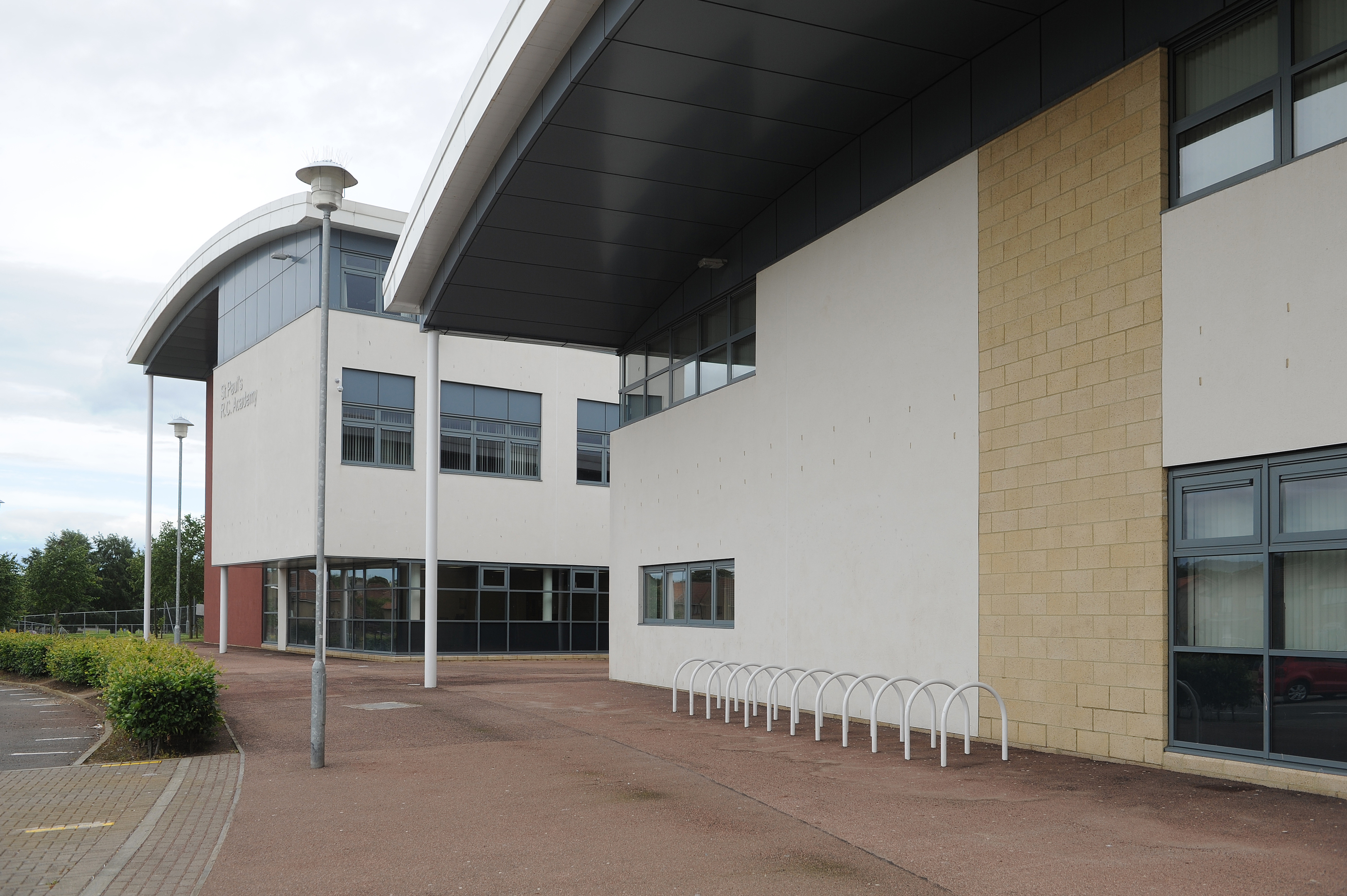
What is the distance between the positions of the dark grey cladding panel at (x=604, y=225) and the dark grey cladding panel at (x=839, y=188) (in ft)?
8.02

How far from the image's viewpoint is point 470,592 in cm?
3228

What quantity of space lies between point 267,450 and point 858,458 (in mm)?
24666

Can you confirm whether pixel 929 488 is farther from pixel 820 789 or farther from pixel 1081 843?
pixel 1081 843

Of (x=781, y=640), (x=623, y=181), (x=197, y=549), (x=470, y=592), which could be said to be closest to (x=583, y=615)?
(x=470, y=592)

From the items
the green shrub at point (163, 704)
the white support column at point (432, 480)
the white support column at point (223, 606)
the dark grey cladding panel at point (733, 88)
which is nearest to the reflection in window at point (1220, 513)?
the dark grey cladding panel at point (733, 88)

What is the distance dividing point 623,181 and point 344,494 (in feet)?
59.2

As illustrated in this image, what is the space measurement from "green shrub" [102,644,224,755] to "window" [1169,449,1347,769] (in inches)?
389

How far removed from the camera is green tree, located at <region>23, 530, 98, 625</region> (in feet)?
168

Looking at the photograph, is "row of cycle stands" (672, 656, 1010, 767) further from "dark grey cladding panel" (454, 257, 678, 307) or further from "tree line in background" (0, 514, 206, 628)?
"tree line in background" (0, 514, 206, 628)

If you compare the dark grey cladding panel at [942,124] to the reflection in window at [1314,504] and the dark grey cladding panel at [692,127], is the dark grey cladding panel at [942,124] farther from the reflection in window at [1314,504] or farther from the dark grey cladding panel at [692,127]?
the reflection in window at [1314,504]

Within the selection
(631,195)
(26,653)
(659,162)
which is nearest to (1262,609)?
(659,162)

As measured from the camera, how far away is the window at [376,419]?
3069 cm

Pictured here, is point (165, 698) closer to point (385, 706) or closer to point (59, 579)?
point (385, 706)

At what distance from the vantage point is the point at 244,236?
34.1 m
